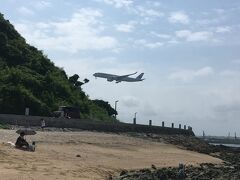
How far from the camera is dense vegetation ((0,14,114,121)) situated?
187 ft

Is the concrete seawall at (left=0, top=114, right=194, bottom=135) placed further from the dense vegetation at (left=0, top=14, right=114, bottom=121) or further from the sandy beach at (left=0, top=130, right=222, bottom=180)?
the dense vegetation at (left=0, top=14, right=114, bottom=121)

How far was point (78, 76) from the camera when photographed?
83062mm

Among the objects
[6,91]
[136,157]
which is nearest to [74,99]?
[6,91]

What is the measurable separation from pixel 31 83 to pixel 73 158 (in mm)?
39301

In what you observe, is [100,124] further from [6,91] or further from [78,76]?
[78,76]

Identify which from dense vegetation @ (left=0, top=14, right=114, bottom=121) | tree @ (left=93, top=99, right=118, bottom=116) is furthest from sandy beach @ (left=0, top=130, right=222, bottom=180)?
tree @ (left=93, top=99, right=118, bottom=116)

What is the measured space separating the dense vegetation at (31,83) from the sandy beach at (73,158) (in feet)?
61.0

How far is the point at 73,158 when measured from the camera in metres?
25.4

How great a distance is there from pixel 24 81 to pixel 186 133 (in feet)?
83.7

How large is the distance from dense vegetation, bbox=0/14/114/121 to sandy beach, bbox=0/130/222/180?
1859 centimetres

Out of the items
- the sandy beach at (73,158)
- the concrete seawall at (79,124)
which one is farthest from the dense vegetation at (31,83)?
the sandy beach at (73,158)

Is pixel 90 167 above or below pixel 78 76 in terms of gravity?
below

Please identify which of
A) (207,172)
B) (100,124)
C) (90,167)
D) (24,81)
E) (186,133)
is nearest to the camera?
(90,167)

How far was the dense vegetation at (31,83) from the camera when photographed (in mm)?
57000
